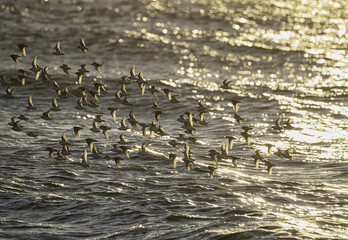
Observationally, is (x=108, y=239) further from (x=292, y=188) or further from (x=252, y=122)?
(x=252, y=122)

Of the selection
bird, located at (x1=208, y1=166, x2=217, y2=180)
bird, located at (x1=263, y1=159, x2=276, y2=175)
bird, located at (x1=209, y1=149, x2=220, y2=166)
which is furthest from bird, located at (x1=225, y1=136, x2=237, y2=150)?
bird, located at (x1=263, y1=159, x2=276, y2=175)

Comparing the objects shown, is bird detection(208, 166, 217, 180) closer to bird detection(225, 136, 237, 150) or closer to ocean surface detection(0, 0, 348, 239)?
ocean surface detection(0, 0, 348, 239)

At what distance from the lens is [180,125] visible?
36812 mm

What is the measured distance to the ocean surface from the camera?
928 inches

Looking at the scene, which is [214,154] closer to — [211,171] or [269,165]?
[211,171]

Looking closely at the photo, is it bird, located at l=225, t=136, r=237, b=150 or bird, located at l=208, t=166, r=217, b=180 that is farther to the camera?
bird, located at l=225, t=136, r=237, b=150

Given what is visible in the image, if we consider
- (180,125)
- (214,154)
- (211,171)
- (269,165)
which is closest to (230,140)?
(214,154)

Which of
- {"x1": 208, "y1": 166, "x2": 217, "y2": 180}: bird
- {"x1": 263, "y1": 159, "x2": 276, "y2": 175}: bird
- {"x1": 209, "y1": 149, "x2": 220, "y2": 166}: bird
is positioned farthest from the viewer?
{"x1": 263, "y1": 159, "x2": 276, "y2": 175}: bird

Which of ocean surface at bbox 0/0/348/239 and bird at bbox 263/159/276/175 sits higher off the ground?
bird at bbox 263/159/276/175

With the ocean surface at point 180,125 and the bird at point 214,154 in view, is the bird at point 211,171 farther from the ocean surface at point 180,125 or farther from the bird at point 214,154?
the bird at point 214,154

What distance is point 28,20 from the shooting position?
62125 mm

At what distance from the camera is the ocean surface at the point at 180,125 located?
23.6 m

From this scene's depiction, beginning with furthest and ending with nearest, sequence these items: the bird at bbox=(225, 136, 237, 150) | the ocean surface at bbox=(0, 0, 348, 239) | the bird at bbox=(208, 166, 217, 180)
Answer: the bird at bbox=(225, 136, 237, 150) < the bird at bbox=(208, 166, 217, 180) < the ocean surface at bbox=(0, 0, 348, 239)

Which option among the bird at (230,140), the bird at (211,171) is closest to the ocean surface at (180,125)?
the bird at (211,171)
